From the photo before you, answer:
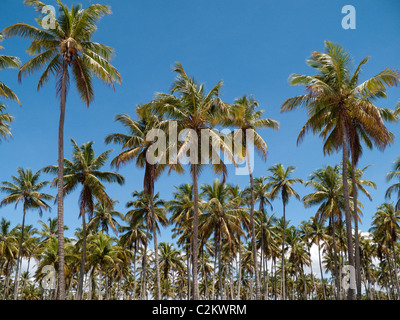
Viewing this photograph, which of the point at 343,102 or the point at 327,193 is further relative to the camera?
the point at 327,193

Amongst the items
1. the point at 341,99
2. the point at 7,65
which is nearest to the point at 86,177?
the point at 7,65

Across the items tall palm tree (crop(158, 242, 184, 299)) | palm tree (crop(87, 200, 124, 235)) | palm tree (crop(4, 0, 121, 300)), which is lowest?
tall palm tree (crop(158, 242, 184, 299))

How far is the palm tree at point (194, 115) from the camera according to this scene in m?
18.5

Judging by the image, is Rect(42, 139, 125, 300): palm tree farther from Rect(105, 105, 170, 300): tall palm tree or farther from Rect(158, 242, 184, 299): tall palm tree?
Rect(158, 242, 184, 299): tall palm tree

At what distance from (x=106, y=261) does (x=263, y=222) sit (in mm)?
19444

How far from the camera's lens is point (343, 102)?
57.8ft

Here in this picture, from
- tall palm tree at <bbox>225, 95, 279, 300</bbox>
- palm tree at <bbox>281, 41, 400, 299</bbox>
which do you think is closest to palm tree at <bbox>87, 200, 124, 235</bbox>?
tall palm tree at <bbox>225, 95, 279, 300</bbox>

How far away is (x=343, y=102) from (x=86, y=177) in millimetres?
20146

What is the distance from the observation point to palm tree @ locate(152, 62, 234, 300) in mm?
18516

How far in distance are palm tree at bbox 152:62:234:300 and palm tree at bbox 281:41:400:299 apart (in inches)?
162

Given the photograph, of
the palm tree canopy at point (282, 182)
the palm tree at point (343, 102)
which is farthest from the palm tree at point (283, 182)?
the palm tree at point (343, 102)

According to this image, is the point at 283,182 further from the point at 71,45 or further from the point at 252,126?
the point at 71,45

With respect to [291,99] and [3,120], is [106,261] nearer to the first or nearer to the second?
[3,120]
